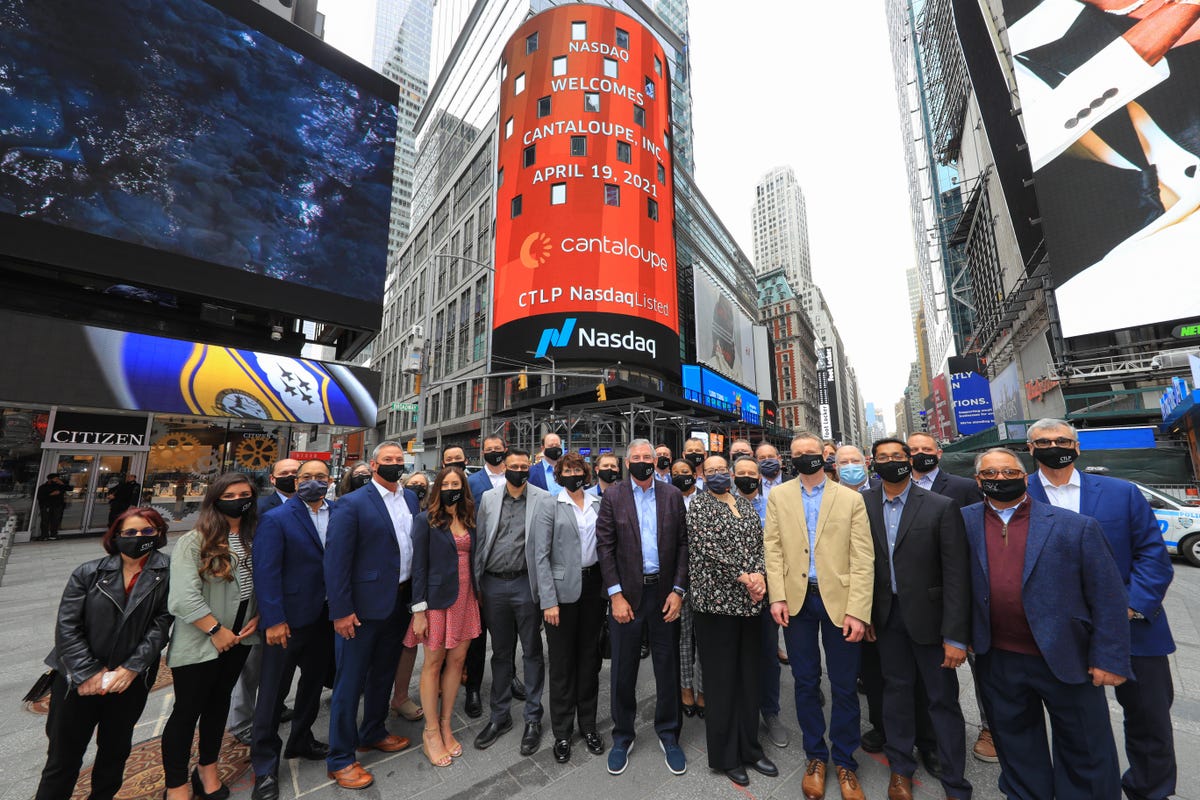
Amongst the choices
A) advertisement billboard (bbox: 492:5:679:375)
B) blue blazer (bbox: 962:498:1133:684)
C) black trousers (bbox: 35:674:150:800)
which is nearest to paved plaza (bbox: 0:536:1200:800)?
black trousers (bbox: 35:674:150:800)

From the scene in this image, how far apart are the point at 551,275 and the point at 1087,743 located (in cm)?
2932


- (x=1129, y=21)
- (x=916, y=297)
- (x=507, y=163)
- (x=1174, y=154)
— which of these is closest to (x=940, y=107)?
(x=1129, y=21)

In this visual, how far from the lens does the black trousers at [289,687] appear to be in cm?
327

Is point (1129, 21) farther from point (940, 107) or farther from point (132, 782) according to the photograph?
point (132, 782)

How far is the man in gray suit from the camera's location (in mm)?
3955

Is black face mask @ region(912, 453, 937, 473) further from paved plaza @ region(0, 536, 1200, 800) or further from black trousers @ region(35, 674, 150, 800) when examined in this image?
black trousers @ region(35, 674, 150, 800)

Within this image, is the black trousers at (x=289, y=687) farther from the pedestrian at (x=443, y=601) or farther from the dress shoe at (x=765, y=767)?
the dress shoe at (x=765, y=767)

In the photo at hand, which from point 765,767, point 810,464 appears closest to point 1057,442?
point 810,464

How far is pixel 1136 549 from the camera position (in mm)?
2992

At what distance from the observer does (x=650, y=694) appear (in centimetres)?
467

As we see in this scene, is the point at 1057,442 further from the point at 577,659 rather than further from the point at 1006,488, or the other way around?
the point at 577,659

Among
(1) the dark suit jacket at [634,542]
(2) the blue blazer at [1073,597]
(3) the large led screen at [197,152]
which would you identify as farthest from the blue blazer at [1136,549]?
(3) the large led screen at [197,152]

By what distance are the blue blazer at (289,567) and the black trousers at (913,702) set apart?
4.34 meters

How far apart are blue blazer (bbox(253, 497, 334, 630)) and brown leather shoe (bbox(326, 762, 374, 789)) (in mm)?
1080
